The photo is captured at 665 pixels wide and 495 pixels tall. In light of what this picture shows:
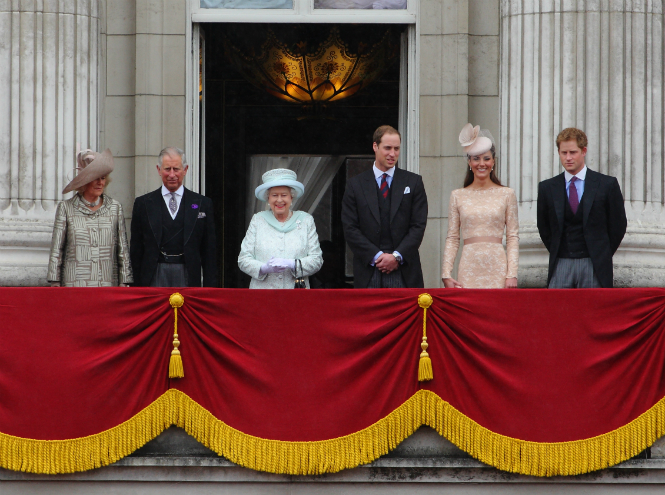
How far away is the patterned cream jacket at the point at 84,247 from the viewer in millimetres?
7641

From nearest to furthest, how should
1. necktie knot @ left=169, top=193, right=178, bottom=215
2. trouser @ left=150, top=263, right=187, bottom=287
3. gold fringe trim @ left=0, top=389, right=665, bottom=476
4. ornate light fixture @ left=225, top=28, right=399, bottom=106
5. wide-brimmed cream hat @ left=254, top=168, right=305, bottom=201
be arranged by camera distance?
gold fringe trim @ left=0, top=389, right=665, bottom=476
wide-brimmed cream hat @ left=254, top=168, right=305, bottom=201
trouser @ left=150, top=263, right=187, bottom=287
necktie knot @ left=169, top=193, right=178, bottom=215
ornate light fixture @ left=225, top=28, right=399, bottom=106

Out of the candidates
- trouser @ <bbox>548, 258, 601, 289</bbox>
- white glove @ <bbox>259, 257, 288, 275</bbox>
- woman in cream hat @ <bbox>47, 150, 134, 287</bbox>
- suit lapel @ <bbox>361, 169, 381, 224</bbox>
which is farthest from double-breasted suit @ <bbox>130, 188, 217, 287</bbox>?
trouser @ <bbox>548, 258, 601, 289</bbox>

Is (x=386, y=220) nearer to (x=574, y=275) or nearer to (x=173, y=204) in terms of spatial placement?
(x=574, y=275)

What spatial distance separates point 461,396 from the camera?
6.94 meters

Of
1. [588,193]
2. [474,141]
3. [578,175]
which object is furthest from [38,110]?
[588,193]

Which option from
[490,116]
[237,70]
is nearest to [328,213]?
[237,70]

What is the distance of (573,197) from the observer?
24.8ft

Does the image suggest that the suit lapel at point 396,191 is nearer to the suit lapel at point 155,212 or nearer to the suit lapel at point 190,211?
the suit lapel at point 190,211

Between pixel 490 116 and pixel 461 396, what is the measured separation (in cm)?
387

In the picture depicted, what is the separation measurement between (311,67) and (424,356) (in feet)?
23.8

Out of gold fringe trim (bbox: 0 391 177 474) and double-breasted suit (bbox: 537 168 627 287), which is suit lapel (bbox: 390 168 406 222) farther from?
gold fringe trim (bbox: 0 391 177 474)

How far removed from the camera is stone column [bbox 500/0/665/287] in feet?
29.5

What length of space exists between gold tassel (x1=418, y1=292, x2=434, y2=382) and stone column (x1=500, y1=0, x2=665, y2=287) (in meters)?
2.22

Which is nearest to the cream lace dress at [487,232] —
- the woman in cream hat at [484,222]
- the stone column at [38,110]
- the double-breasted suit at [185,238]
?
the woman in cream hat at [484,222]
